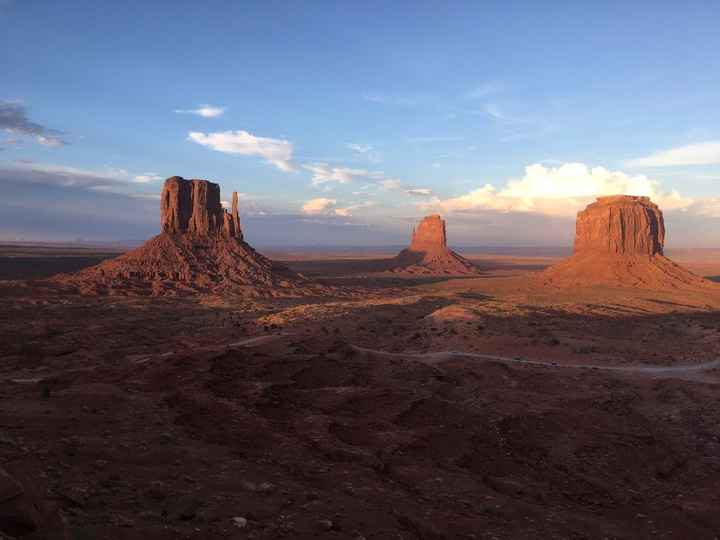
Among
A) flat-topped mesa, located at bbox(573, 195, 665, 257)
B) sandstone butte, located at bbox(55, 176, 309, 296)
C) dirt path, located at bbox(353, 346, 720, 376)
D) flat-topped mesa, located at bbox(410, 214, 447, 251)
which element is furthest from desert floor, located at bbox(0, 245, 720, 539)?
flat-topped mesa, located at bbox(410, 214, 447, 251)

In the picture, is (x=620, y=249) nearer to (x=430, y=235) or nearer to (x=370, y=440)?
(x=430, y=235)

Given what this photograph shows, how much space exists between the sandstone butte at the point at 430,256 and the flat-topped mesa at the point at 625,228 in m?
54.7

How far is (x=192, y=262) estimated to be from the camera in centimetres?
8012

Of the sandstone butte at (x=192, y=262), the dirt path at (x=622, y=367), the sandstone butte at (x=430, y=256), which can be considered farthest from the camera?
the sandstone butte at (x=430, y=256)

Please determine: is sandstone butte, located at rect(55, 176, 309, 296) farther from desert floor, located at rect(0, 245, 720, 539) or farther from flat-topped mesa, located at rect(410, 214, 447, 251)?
flat-topped mesa, located at rect(410, 214, 447, 251)

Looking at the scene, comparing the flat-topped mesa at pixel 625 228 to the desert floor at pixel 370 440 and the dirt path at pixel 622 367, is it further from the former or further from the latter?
the dirt path at pixel 622 367

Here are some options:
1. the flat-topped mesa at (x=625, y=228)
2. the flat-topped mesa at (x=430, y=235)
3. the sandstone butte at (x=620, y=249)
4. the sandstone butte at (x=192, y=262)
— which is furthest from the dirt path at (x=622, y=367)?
the flat-topped mesa at (x=430, y=235)

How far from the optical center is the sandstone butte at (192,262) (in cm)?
7250

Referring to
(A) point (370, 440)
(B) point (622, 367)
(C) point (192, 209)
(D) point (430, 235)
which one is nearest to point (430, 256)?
(D) point (430, 235)

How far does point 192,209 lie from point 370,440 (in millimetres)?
80722

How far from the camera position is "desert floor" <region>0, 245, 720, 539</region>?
9281 millimetres

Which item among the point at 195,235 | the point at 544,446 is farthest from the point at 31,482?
the point at 195,235

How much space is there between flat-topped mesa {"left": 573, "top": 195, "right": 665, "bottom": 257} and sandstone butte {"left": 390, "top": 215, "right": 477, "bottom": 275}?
54.7 meters

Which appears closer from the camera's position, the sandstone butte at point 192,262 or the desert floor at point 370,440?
the desert floor at point 370,440
